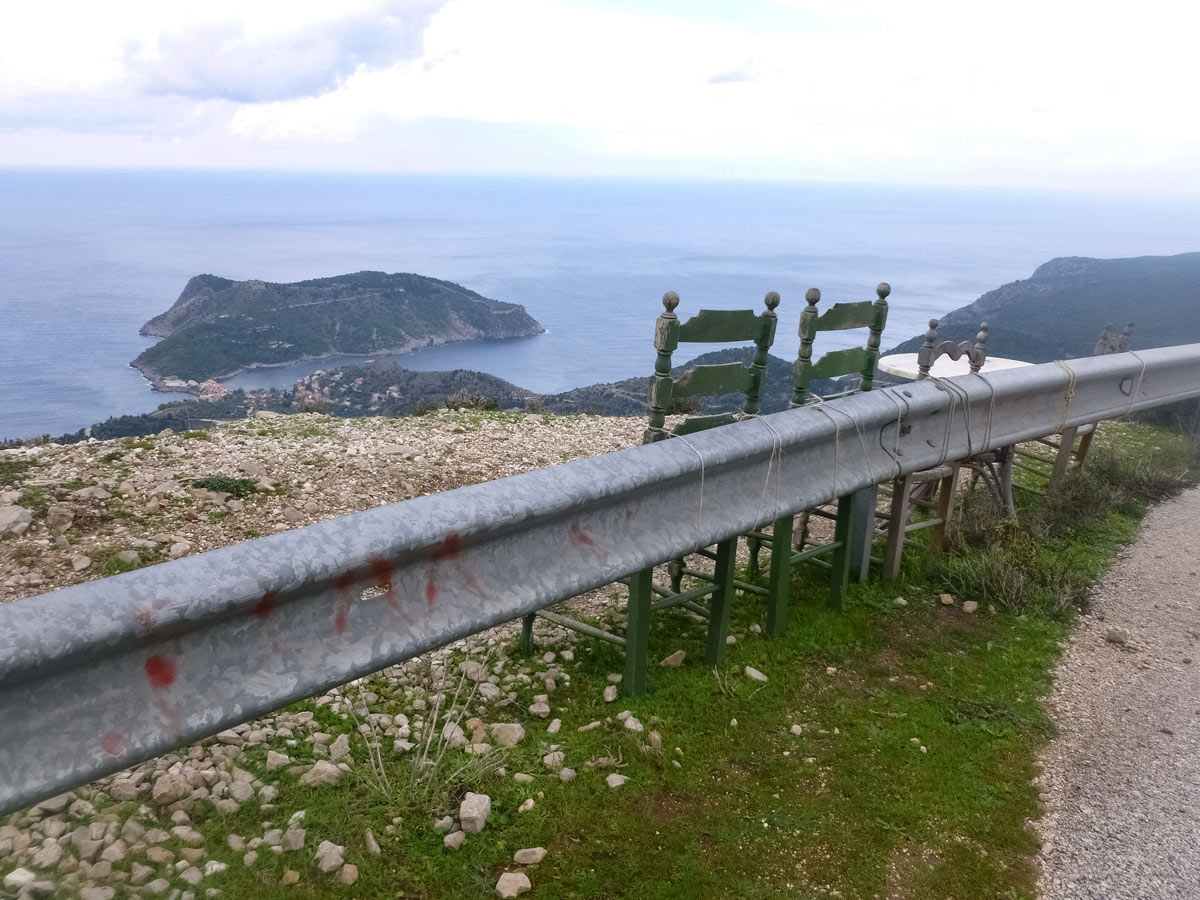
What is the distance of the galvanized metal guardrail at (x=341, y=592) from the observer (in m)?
1.61

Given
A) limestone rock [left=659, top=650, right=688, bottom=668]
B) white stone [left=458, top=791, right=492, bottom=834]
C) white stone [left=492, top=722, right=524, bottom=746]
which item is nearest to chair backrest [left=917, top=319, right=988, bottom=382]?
limestone rock [left=659, top=650, right=688, bottom=668]

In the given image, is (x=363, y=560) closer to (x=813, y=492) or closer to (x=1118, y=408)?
(x=813, y=492)

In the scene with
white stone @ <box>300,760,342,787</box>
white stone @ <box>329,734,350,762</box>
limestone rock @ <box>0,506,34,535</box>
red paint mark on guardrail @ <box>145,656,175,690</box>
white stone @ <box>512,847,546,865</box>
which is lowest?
limestone rock @ <box>0,506,34,535</box>

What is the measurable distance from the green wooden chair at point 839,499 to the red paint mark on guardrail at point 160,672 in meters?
2.79

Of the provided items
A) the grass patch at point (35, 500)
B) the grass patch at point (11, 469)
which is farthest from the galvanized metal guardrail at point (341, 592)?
the grass patch at point (11, 469)

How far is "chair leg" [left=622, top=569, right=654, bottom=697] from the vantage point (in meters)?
3.60

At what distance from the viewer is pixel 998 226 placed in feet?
595

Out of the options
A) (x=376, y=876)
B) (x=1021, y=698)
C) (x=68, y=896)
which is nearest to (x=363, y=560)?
(x=376, y=876)

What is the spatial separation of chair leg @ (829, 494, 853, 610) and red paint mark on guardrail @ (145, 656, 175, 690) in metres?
3.40

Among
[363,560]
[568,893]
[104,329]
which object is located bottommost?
[104,329]

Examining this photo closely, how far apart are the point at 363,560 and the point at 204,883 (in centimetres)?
116

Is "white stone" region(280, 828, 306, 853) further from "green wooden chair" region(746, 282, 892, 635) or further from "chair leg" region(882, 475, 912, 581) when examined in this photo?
"chair leg" region(882, 475, 912, 581)

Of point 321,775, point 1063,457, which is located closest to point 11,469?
point 321,775

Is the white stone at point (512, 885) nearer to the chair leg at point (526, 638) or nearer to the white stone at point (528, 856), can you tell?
the white stone at point (528, 856)
